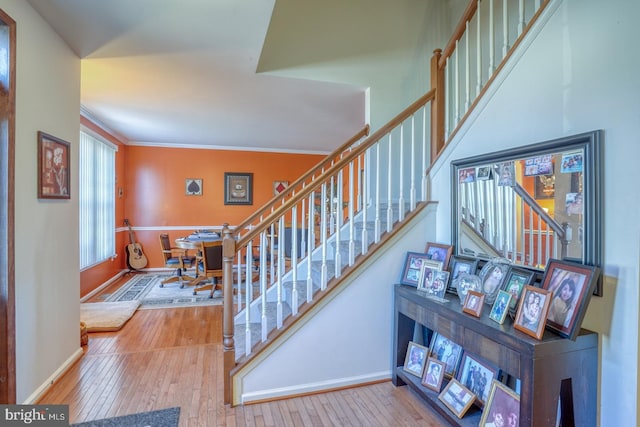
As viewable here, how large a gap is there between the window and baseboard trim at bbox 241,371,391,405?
3.48m

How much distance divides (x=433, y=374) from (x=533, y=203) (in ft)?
4.14

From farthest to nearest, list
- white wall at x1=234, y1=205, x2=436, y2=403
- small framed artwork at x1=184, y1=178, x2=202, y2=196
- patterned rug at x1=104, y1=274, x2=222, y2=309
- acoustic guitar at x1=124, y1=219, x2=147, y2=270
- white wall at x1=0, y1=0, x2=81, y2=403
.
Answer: small framed artwork at x1=184, y1=178, x2=202, y2=196
acoustic guitar at x1=124, y1=219, x2=147, y2=270
patterned rug at x1=104, y1=274, x2=222, y2=309
white wall at x1=234, y1=205, x2=436, y2=403
white wall at x1=0, y1=0, x2=81, y2=403

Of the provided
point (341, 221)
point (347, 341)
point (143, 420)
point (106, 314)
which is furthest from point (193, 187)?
point (347, 341)

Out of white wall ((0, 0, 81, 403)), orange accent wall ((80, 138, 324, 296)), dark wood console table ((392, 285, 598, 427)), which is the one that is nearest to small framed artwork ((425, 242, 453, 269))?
dark wood console table ((392, 285, 598, 427))

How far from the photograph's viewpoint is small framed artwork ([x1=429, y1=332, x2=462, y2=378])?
209 cm

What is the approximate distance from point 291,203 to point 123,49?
1.87 metres

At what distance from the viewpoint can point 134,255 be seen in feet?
19.3

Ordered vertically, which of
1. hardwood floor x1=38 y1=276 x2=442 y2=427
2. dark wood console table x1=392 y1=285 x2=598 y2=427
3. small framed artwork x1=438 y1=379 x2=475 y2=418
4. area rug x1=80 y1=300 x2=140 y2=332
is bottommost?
hardwood floor x1=38 y1=276 x2=442 y2=427

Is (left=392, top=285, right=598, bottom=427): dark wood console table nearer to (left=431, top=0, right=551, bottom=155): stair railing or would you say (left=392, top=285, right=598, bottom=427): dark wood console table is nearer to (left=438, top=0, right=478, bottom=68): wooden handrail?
(left=431, top=0, right=551, bottom=155): stair railing

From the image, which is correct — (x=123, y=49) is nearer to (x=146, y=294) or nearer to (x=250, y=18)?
(x=250, y=18)

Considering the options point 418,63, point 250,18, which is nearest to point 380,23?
point 418,63

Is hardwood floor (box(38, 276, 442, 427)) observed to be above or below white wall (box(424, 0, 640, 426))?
below

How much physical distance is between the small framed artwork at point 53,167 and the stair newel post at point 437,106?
9.23 ft

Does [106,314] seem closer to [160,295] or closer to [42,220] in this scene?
[160,295]
